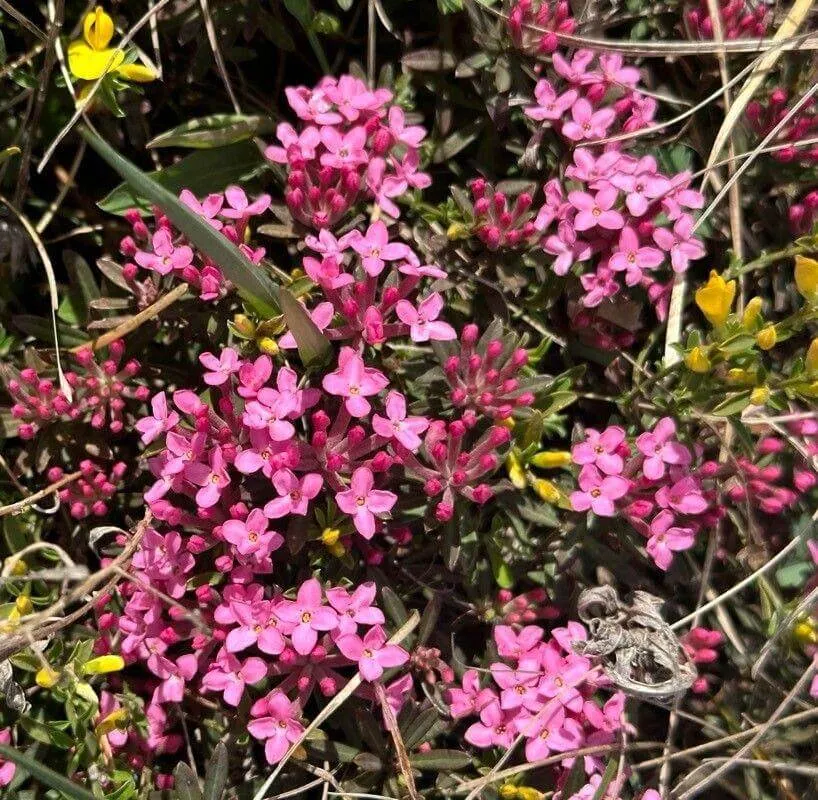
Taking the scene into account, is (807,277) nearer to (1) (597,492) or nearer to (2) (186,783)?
(1) (597,492)

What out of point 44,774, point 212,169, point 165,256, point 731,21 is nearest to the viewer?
point 44,774

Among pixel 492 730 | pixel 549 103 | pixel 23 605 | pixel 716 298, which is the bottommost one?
pixel 492 730

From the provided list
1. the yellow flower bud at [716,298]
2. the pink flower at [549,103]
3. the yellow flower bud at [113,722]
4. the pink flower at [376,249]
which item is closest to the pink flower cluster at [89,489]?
the yellow flower bud at [113,722]

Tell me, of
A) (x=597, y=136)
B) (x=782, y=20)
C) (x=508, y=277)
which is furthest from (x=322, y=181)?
(x=782, y=20)

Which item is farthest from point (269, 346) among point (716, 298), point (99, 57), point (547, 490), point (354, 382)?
point (716, 298)

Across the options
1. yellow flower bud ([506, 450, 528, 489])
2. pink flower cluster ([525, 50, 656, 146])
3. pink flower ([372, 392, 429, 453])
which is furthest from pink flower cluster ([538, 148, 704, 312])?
pink flower ([372, 392, 429, 453])

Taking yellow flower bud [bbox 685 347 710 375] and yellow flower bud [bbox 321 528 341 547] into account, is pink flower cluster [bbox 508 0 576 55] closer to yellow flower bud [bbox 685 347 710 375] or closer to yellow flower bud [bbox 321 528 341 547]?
yellow flower bud [bbox 685 347 710 375]
